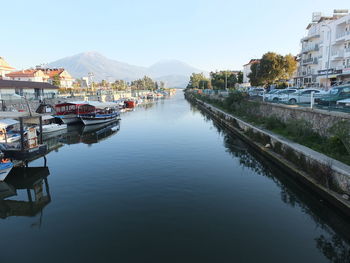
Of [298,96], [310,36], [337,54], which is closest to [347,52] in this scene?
[337,54]

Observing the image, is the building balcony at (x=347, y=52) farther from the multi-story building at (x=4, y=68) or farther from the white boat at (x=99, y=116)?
the multi-story building at (x=4, y=68)

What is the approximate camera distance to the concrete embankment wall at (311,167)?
1026cm

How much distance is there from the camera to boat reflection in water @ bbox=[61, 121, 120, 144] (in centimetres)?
2732

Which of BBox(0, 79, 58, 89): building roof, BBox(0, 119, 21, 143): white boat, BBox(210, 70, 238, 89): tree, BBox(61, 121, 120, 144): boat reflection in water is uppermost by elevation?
BBox(210, 70, 238, 89): tree

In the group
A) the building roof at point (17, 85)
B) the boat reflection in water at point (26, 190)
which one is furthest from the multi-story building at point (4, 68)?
the boat reflection in water at point (26, 190)

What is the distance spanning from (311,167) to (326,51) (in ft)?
144

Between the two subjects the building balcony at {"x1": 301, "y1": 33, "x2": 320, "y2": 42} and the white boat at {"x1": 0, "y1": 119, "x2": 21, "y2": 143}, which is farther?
the building balcony at {"x1": 301, "y1": 33, "x2": 320, "y2": 42}

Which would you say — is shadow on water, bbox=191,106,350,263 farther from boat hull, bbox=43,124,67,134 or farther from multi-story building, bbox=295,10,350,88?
multi-story building, bbox=295,10,350,88

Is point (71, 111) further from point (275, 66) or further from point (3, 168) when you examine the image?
point (275, 66)

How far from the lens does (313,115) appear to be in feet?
59.3

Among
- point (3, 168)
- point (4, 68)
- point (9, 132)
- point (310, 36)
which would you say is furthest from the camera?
point (4, 68)

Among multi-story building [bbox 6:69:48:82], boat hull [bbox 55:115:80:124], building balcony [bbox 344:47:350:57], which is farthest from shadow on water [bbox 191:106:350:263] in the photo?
multi-story building [bbox 6:69:48:82]

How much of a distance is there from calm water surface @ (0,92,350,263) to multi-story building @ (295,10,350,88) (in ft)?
111

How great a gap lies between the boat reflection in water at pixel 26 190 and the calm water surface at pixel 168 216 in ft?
0.19
